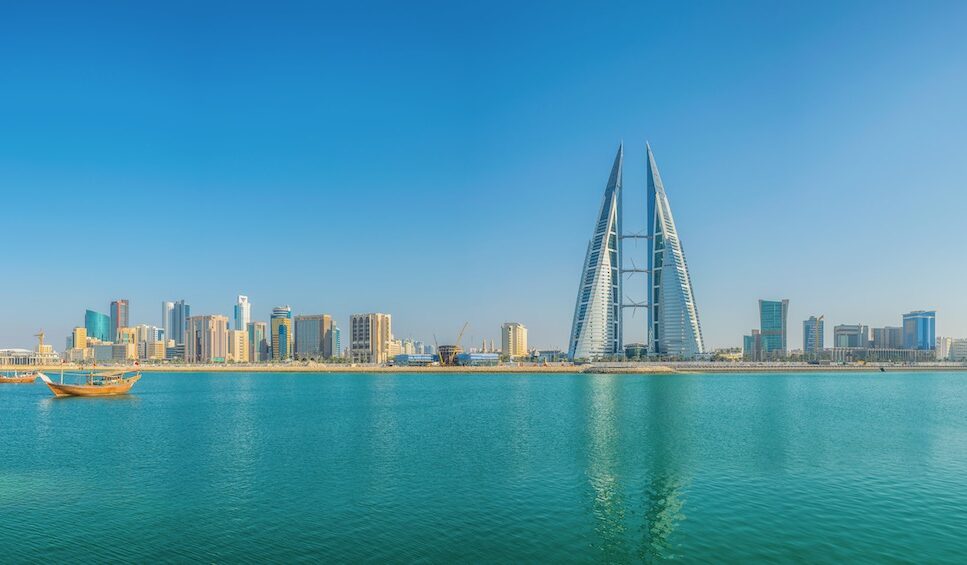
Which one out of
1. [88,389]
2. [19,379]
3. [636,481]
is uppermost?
[636,481]

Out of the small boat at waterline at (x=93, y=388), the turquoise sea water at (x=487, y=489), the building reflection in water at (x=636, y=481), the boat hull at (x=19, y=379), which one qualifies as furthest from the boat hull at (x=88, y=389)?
the building reflection in water at (x=636, y=481)

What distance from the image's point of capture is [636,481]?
102 feet

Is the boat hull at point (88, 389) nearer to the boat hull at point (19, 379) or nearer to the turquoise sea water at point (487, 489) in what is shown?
the turquoise sea water at point (487, 489)

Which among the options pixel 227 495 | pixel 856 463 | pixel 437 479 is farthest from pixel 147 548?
pixel 856 463

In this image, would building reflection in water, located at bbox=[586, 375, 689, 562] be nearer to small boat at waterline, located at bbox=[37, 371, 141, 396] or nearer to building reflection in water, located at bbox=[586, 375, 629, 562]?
building reflection in water, located at bbox=[586, 375, 629, 562]

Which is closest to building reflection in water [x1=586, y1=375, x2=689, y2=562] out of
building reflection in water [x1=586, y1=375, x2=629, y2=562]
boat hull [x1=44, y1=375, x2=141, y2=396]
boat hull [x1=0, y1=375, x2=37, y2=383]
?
building reflection in water [x1=586, y1=375, x2=629, y2=562]

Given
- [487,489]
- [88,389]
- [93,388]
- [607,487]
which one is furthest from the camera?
[93,388]

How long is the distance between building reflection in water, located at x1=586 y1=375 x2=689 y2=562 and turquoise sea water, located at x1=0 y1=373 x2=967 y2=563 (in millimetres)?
136

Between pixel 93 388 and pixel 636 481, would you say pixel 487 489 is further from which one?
pixel 93 388

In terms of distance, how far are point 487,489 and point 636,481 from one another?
8.19 metres

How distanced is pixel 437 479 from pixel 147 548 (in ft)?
46.6

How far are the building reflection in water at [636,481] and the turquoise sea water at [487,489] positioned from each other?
136 mm

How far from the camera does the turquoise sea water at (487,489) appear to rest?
21656 millimetres

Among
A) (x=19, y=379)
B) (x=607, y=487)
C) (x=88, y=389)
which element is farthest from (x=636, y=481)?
(x=19, y=379)
